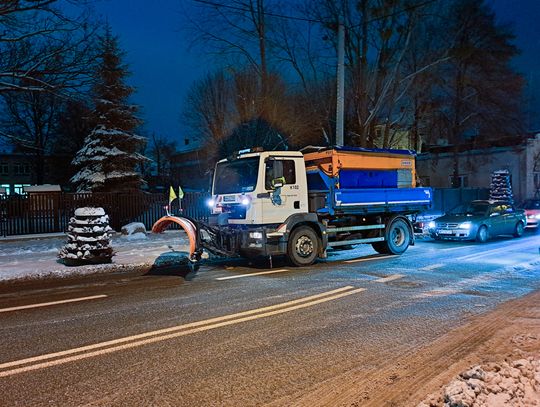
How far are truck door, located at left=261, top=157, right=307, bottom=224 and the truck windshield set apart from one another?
0.35 metres

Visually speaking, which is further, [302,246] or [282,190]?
[302,246]

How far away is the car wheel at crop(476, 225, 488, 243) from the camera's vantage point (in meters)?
16.8

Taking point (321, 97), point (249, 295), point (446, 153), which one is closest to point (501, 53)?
point (446, 153)

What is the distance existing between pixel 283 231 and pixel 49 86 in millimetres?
7786

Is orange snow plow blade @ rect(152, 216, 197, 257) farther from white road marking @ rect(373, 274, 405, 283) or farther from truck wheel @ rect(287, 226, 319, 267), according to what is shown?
white road marking @ rect(373, 274, 405, 283)

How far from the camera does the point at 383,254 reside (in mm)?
13719

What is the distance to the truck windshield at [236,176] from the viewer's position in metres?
11.0

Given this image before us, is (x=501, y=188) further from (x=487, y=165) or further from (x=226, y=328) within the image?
(x=226, y=328)

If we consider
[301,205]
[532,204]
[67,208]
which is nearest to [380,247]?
[301,205]

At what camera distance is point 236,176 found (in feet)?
37.7

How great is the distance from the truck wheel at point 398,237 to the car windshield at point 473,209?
4.99 m

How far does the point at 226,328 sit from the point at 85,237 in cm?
702

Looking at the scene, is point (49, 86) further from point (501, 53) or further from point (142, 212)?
point (501, 53)

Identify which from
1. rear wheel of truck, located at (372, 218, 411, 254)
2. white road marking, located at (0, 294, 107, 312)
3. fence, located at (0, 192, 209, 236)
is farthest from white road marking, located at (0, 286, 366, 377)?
fence, located at (0, 192, 209, 236)
